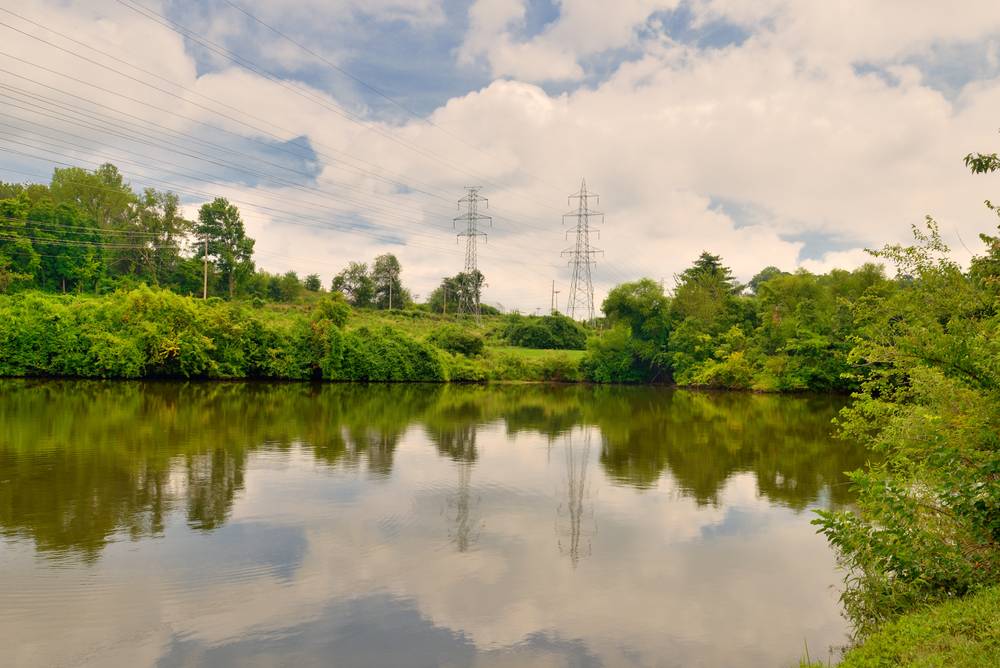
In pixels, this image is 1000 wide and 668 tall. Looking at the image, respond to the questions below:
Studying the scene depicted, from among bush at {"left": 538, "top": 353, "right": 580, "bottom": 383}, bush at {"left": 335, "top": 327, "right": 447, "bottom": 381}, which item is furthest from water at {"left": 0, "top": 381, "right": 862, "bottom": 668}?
bush at {"left": 538, "top": 353, "right": 580, "bottom": 383}

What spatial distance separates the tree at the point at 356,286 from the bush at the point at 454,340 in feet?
74.4

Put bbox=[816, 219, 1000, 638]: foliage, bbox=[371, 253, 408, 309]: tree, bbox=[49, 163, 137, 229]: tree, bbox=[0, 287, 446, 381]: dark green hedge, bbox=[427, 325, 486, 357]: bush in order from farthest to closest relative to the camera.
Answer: bbox=[371, 253, 408, 309]: tree, bbox=[49, 163, 137, 229]: tree, bbox=[427, 325, 486, 357]: bush, bbox=[0, 287, 446, 381]: dark green hedge, bbox=[816, 219, 1000, 638]: foliage

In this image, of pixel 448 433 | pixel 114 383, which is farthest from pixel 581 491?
pixel 114 383

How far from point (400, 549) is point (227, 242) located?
66.7 metres

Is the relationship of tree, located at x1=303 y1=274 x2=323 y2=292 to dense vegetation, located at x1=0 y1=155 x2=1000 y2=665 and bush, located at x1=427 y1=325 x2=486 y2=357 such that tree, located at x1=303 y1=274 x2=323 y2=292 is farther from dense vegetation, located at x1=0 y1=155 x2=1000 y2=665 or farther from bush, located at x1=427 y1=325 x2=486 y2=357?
bush, located at x1=427 y1=325 x2=486 y2=357

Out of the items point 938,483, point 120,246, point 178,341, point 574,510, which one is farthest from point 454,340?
point 938,483

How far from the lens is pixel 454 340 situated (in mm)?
57062

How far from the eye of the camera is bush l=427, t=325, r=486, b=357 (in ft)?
187

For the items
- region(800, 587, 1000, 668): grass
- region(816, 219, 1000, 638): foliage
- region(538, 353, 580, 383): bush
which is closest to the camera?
region(800, 587, 1000, 668): grass

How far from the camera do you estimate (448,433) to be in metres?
24.5

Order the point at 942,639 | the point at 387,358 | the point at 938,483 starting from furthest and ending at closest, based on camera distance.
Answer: the point at 387,358
the point at 938,483
the point at 942,639

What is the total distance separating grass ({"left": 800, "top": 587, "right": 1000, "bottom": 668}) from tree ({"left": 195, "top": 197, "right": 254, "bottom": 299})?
68.1 m

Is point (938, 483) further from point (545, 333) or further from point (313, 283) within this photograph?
point (313, 283)

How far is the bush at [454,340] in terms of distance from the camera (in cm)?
5712
